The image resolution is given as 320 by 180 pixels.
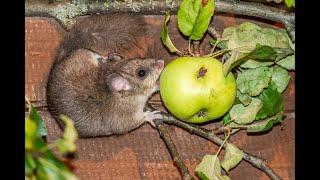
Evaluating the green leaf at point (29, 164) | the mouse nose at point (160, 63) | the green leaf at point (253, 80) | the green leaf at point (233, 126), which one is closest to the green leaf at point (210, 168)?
the green leaf at point (233, 126)

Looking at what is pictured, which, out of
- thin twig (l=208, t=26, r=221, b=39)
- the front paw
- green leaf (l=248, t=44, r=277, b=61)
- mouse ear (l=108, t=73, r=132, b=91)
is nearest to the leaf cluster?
green leaf (l=248, t=44, r=277, b=61)

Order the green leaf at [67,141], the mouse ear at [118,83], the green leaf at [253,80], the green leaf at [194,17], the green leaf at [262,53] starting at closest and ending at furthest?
the green leaf at [67,141] < the green leaf at [262,53] < the green leaf at [194,17] < the green leaf at [253,80] < the mouse ear at [118,83]

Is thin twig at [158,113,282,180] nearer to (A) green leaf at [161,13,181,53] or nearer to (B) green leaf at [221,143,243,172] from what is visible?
(B) green leaf at [221,143,243,172]

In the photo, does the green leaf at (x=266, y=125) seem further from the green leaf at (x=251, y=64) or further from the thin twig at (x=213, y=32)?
the thin twig at (x=213, y=32)

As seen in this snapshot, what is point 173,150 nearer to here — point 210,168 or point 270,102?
point 210,168

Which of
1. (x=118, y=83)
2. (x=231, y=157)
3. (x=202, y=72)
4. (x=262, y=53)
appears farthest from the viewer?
(x=118, y=83)

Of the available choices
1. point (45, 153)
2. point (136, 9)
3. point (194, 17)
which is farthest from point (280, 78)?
point (45, 153)
